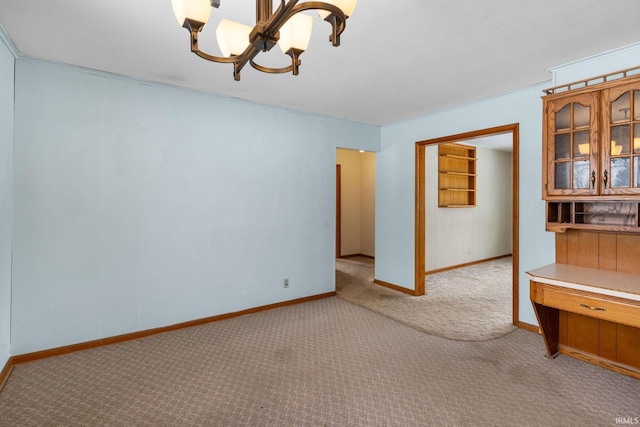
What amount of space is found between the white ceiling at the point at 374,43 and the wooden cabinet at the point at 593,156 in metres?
0.38

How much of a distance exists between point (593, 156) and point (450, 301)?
8.07ft

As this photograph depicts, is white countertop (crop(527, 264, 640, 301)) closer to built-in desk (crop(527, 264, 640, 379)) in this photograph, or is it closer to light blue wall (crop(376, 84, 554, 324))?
built-in desk (crop(527, 264, 640, 379))

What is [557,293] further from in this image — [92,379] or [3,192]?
[3,192]

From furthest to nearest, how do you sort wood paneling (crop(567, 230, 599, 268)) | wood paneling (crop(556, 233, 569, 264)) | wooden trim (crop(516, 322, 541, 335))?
wooden trim (crop(516, 322, 541, 335)) → wood paneling (crop(556, 233, 569, 264)) → wood paneling (crop(567, 230, 599, 268))

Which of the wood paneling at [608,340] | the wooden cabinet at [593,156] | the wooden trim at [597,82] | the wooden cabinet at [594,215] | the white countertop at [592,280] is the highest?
the wooden trim at [597,82]

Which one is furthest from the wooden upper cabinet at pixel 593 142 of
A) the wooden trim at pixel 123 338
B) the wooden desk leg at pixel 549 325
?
the wooden trim at pixel 123 338

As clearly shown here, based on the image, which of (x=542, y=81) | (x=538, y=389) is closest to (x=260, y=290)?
(x=538, y=389)

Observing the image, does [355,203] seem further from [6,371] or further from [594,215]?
[6,371]

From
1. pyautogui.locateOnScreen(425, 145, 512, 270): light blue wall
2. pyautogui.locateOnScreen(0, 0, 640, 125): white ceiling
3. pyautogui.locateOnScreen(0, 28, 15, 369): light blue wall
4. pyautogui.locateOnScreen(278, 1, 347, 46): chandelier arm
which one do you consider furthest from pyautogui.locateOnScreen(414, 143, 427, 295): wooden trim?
pyautogui.locateOnScreen(0, 28, 15, 369): light blue wall

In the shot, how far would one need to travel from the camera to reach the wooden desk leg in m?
2.67

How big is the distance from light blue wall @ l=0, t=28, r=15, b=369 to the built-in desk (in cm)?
403

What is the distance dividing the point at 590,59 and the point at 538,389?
8.57ft

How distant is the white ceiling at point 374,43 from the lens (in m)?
1.97

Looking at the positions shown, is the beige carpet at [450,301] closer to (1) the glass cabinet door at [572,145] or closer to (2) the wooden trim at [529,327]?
(2) the wooden trim at [529,327]
